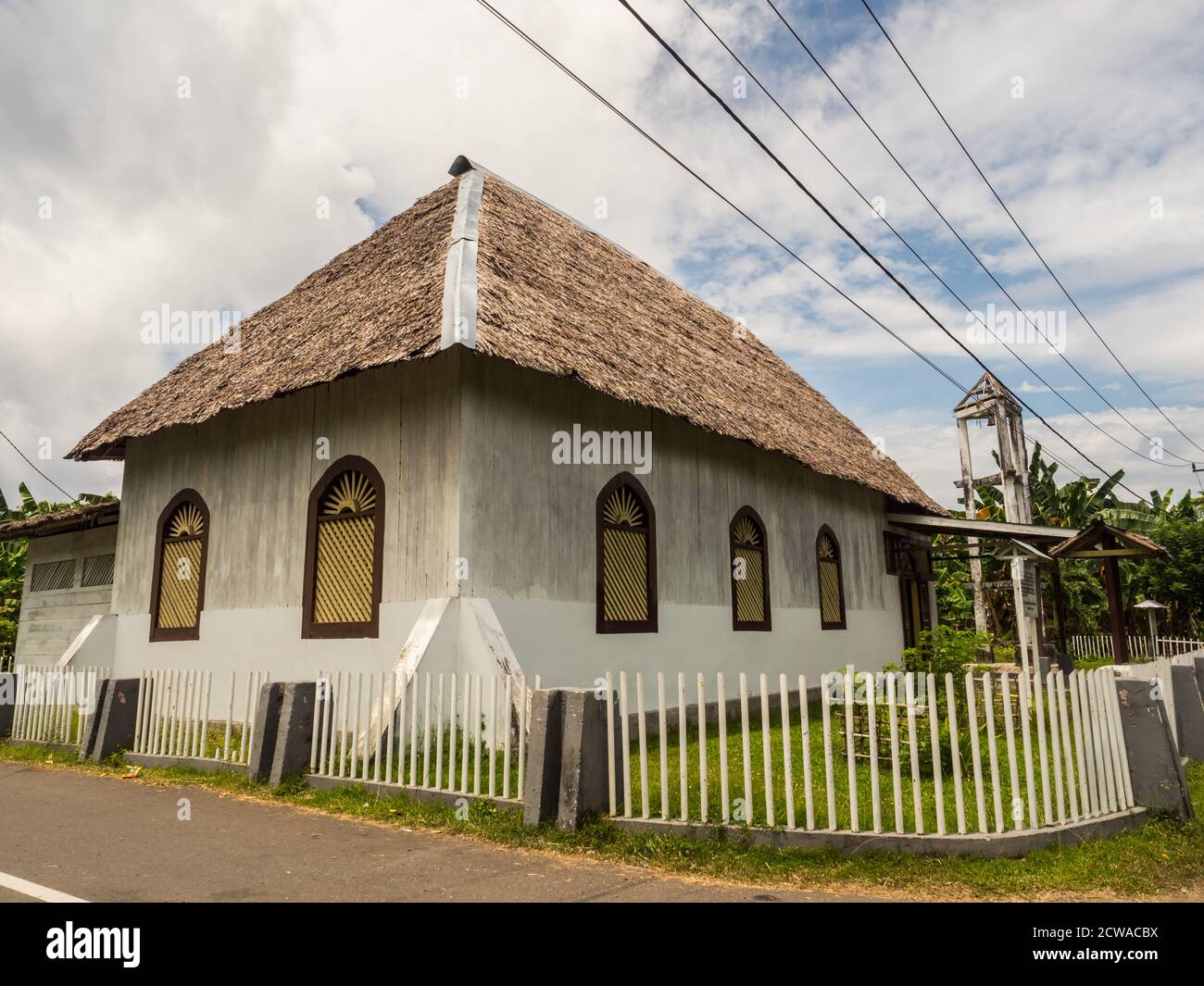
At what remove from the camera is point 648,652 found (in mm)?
11680

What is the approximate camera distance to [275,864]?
222 inches

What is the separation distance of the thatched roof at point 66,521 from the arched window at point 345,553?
5478mm

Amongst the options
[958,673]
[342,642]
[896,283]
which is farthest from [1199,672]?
[342,642]

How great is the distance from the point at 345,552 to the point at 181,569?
3.83 m

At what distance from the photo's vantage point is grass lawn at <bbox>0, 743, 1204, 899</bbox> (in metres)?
5.00

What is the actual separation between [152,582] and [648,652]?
7769 millimetres

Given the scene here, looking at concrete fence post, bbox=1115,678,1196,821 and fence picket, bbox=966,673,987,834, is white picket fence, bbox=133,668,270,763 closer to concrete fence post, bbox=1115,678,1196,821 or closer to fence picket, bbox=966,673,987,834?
fence picket, bbox=966,673,987,834

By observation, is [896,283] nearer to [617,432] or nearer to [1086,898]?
[617,432]

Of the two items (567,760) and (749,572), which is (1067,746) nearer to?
(567,760)

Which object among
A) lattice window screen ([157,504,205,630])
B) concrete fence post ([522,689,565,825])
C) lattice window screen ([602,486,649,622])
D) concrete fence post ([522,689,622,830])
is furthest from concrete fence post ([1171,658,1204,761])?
lattice window screen ([157,504,205,630])

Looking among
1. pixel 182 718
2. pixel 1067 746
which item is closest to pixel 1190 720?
pixel 1067 746

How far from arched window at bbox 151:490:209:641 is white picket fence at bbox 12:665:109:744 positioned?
1.22m

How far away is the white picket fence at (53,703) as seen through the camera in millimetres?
11008
